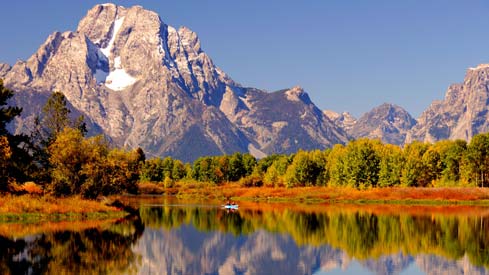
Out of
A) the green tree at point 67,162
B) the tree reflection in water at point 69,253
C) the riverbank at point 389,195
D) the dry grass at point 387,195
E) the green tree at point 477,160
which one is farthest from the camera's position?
the green tree at point 477,160

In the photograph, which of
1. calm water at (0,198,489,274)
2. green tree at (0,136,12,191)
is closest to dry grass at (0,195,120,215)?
green tree at (0,136,12,191)

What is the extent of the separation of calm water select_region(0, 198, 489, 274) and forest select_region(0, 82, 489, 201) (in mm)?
10523

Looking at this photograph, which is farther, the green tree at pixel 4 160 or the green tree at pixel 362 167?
the green tree at pixel 362 167

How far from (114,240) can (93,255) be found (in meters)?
10.7

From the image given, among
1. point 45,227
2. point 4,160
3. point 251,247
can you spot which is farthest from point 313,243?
point 4,160

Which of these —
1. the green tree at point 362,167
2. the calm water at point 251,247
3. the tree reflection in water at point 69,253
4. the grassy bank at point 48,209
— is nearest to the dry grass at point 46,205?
the grassy bank at point 48,209

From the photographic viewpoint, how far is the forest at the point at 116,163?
286 feet

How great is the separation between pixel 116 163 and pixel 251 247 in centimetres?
4527

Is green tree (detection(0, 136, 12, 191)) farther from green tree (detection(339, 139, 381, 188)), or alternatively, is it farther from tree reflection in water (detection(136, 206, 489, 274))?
green tree (detection(339, 139, 381, 188))

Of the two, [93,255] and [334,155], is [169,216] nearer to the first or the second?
[93,255]

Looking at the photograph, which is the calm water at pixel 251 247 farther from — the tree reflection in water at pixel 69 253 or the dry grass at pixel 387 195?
the dry grass at pixel 387 195

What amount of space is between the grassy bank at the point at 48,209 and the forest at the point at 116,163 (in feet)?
11.7

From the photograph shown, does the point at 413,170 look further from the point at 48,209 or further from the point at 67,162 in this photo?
the point at 48,209

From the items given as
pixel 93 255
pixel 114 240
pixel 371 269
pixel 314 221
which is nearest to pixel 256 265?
pixel 371 269
